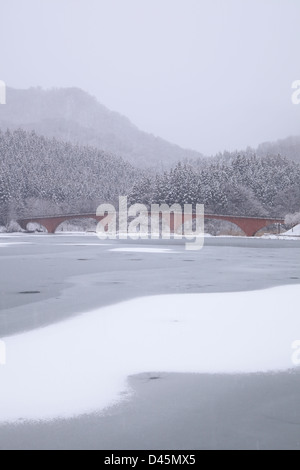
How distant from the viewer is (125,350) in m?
7.32

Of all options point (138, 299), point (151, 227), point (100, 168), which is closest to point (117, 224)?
point (151, 227)

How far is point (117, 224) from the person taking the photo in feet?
335

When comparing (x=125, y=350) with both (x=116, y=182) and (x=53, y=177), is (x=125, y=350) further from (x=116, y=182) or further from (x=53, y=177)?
(x=116, y=182)

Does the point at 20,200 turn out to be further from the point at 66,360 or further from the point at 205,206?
the point at 66,360

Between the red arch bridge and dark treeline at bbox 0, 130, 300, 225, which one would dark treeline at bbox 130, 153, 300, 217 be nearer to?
dark treeline at bbox 0, 130, 300, 225

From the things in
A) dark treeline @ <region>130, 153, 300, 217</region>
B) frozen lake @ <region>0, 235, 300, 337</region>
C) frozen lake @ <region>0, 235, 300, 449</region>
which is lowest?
frozen lake @ <region>0, 235, 300, 337</region>

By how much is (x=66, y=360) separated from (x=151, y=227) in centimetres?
8597

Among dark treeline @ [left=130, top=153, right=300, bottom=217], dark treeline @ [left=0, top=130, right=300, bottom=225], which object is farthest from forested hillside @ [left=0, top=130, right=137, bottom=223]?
dark treeline @ [left=130, top=153, right=300, bottom=217]

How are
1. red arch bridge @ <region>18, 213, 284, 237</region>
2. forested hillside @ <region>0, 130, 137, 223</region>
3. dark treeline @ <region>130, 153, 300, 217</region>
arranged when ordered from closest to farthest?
red arch bridge @ <region>18, 213, 284, 237</region> → dark treeline @ <region>130, 153, 300, 217</region> → forested hillside @ <region>0, 130, 137, 223</region>

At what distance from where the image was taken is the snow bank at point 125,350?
17.6ft

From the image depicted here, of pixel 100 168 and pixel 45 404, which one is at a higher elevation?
pixel 100 168

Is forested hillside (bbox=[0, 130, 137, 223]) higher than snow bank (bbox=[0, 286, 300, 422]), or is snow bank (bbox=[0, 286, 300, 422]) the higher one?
forested hillside (bbox=[0, 130, 137, 223])

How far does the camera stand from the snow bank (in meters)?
5.37

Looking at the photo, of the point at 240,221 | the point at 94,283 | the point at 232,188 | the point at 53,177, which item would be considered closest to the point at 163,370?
the point at 94,283
